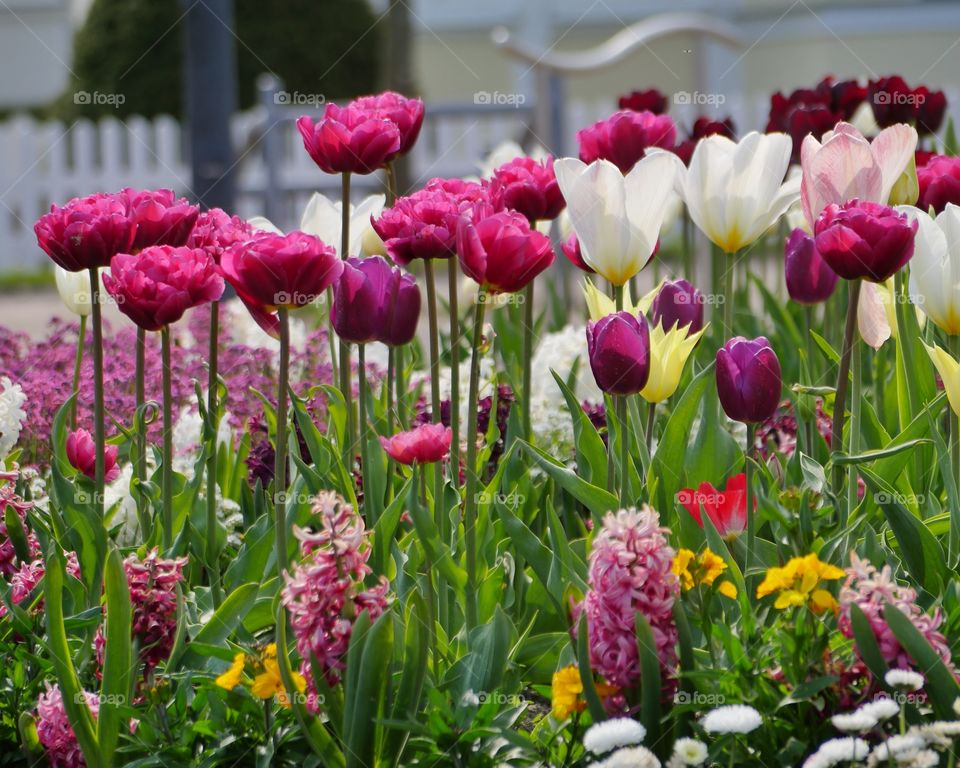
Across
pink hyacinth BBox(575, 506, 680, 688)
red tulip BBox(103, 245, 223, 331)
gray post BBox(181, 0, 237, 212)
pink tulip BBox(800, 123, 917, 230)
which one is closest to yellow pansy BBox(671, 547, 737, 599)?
pink hyacinth BBox(575, 506, 680, 688)

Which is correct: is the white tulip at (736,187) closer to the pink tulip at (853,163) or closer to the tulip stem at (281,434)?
the pink tulip at (853,163)

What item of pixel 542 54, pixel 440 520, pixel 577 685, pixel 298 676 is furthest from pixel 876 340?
pixel 542 54

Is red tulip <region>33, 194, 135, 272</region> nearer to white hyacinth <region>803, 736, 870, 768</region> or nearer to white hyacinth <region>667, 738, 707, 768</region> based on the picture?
white hyacinth <region>667, 738, 707, 768</region>

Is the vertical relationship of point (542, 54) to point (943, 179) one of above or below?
above

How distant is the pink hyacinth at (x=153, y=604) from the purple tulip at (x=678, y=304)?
84 centimetres

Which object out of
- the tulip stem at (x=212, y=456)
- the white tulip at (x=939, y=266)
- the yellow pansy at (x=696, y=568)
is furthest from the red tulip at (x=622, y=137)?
the yellow pansy at (x=696, y=568)

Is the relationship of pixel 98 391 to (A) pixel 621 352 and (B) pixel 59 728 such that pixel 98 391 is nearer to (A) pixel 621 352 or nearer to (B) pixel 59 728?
(B) pixel 59 728

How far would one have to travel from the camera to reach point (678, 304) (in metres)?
2.12

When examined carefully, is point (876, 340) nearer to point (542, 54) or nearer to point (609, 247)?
point (609, 247)

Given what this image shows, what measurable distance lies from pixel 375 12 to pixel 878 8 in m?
6.40

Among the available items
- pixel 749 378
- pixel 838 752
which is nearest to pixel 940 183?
pixel 749 378

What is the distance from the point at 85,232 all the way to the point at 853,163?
1099 millimetres

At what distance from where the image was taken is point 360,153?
214cm

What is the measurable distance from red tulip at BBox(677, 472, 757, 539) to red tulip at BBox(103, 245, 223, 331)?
721 mm
